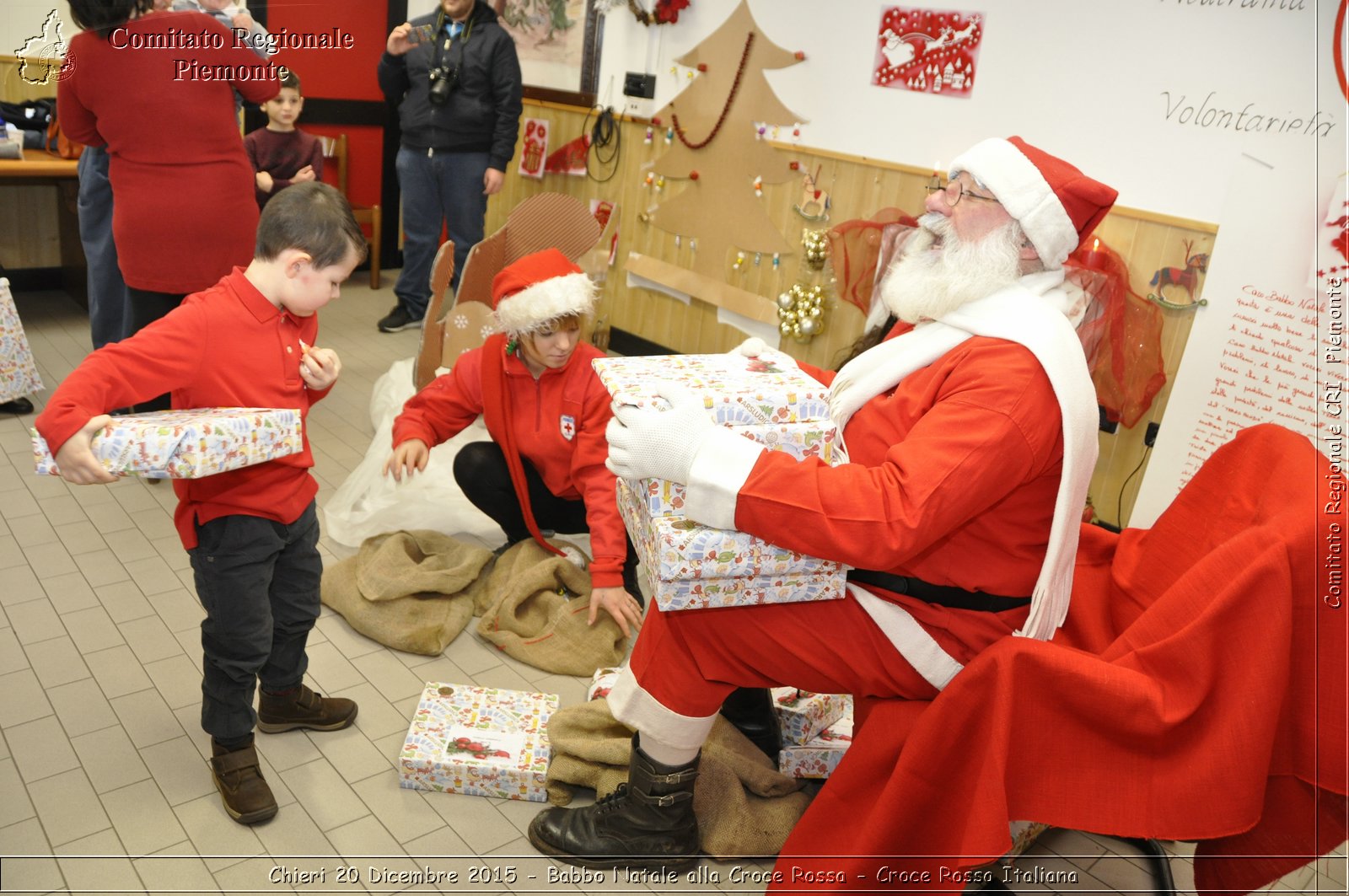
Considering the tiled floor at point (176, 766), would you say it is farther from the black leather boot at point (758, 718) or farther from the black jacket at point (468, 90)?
the black jacket at point (468, 90)

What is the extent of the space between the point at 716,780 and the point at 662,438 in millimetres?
863

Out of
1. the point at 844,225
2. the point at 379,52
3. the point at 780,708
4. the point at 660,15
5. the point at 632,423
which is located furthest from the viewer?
the point at 379,52

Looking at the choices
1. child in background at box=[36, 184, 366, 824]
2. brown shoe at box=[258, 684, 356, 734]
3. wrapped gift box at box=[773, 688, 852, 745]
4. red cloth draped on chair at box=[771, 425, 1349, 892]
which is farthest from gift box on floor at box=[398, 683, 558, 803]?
red cloth draped on chair at box=[771, 425, 1349, 892]

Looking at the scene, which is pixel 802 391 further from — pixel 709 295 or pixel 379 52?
pixel 379 52

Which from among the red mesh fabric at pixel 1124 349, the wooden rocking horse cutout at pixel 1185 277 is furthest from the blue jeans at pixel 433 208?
the wooden rocking horse cutout at pixel 1185 277

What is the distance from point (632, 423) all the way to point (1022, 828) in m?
1.22

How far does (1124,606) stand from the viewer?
195 cm

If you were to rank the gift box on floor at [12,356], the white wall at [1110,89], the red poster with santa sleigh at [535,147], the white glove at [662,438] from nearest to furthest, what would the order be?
Result: 1. the white glove at [662,438]
2. the white wall at [1110,89]
3. the gift box on floor at [12,356]
4. the red poster with santa sleigh at [535,147]

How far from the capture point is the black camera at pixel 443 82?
480 centimetres

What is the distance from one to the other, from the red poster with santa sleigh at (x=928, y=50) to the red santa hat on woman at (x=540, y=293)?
1.89 meters

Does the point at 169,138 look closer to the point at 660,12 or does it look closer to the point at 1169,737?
the point at 660,12

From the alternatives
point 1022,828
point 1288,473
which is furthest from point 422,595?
point 1288,473

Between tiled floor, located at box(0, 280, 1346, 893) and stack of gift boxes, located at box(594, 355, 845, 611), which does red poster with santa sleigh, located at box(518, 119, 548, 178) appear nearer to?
tiled floor, located at box(0, 280, 1346, 893)

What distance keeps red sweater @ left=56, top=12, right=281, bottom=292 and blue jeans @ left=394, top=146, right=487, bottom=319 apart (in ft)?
5.90
